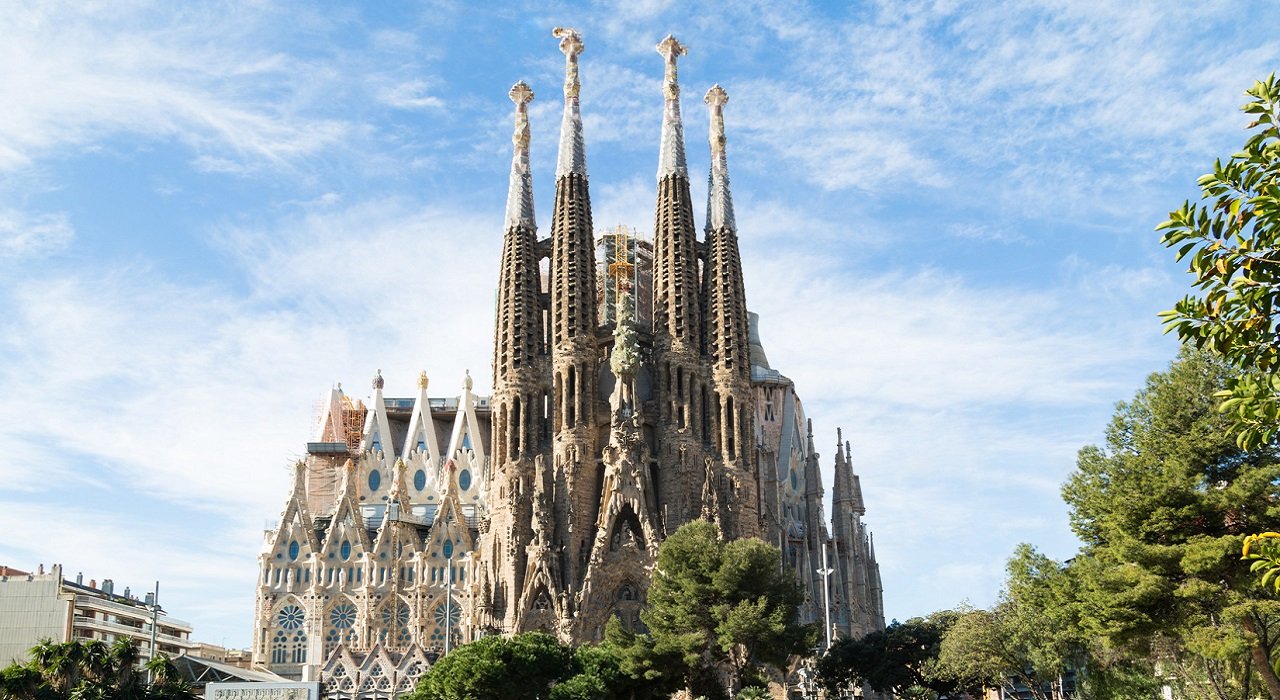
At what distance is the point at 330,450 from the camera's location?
272 ft

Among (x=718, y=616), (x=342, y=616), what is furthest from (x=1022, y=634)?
(x=342, y=616)

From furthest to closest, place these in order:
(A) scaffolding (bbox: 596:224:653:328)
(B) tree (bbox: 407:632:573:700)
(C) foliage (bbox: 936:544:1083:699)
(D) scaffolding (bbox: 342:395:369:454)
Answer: (D) scaffolding (bbox: 342:395:369:454)
(A) scaffolding (bbox: 596:224:653:328)
(B) tree (bbox: 407:632:573:700)
(C) foliage (bbox: 936:544:1083:699)

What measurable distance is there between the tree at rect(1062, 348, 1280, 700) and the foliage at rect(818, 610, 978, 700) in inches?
820

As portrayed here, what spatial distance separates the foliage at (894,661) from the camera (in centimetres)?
5141

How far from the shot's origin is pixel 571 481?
199 feet

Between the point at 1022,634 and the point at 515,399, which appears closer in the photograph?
the point at 1022,634

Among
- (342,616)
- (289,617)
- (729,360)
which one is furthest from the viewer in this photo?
(289,617)

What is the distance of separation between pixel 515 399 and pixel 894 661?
2288 centimetres

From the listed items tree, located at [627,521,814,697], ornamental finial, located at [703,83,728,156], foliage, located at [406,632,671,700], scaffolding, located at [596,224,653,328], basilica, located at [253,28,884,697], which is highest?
ornamental finial, located at [703,83,728,156]

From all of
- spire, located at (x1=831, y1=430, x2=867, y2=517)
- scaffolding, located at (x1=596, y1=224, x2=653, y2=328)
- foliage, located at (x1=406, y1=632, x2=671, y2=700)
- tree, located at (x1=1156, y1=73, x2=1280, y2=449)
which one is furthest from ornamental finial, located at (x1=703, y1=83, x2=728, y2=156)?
tree, located at (x1=1156, y1=73, x2=1280, y2=449)

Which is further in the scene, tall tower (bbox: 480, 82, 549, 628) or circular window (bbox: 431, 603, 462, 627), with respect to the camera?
circular window (bbox: 431, 603, 462, 627)

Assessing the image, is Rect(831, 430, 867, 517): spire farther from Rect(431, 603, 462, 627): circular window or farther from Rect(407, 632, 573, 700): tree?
Rect(407, 632, 573, 700): tree

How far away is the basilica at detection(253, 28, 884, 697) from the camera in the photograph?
59.2 meters

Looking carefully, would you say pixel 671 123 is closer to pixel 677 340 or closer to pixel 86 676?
pixel 677 340
